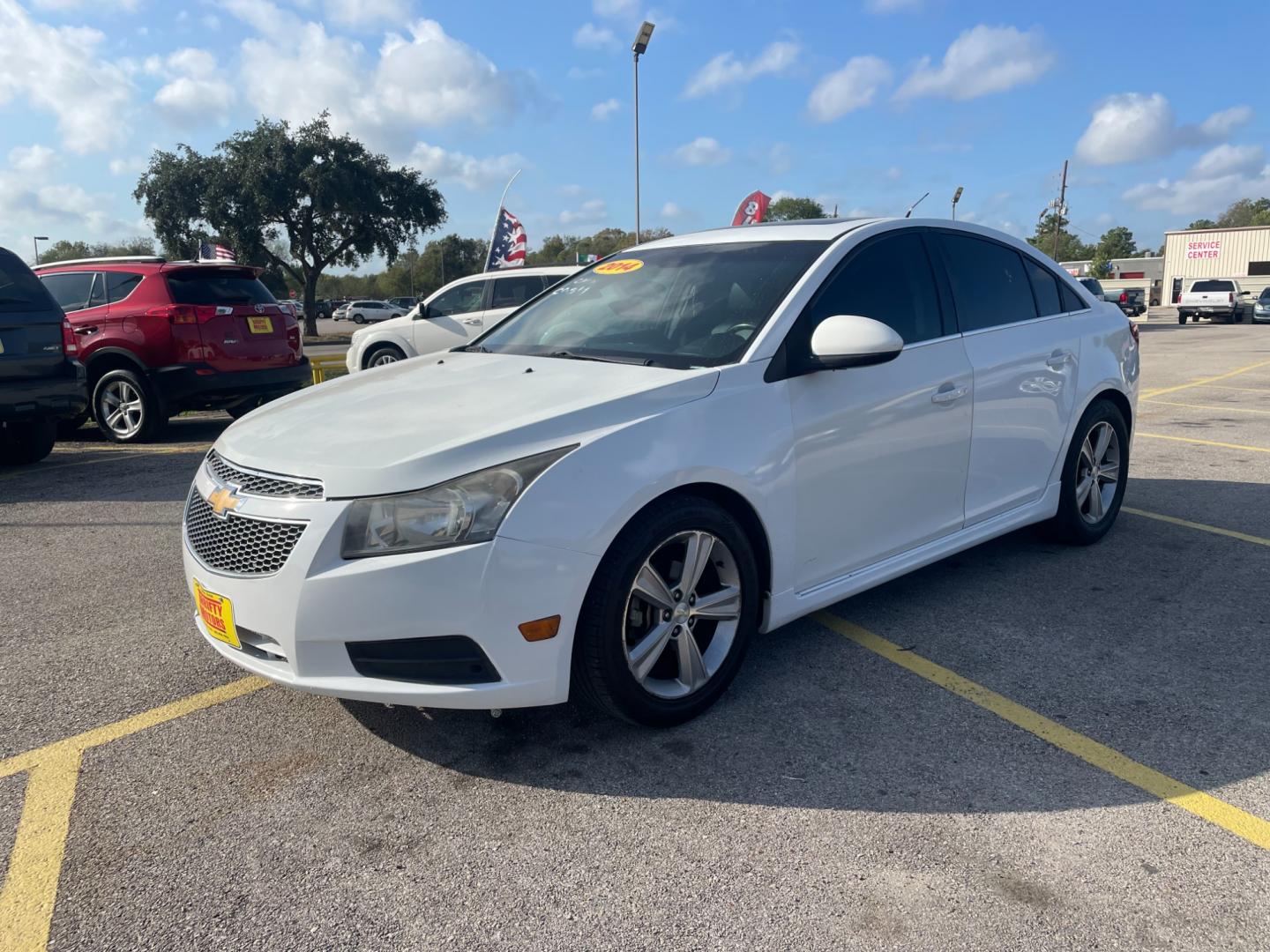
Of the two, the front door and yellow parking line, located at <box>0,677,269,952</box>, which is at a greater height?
the front door

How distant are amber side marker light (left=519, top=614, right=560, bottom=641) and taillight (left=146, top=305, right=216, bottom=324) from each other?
7.38 m

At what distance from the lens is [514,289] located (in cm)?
1326

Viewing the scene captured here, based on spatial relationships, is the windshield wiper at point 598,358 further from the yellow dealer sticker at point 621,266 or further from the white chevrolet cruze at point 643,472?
the yellow dealer sticker at point 621,266

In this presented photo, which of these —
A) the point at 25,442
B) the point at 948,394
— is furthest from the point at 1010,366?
the point at 25,442

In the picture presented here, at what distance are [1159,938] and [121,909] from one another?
7.97 ft

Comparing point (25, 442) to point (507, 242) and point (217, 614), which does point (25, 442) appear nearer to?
point (217, 614)

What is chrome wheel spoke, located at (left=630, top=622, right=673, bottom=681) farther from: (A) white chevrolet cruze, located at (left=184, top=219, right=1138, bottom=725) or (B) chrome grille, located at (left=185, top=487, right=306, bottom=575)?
(B) chrome grille, located at (left=185, top=487, right=306, bottom=575)

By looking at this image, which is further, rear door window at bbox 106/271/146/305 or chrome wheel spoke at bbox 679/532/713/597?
rear door window at bbox 106/271/146/305

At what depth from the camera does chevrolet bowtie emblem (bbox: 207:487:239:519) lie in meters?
2.90

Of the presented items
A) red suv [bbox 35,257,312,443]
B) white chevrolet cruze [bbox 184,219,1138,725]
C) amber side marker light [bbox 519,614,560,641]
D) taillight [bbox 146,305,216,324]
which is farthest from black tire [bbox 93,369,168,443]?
amber side marker light [bbox 519,614,560,641]

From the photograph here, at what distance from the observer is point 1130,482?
22.1 ft

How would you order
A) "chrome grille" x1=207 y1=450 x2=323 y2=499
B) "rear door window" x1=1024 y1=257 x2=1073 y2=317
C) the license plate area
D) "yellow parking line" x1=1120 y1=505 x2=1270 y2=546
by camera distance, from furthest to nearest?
"yellow parking line" x1=1120 y1=505 x2=1270 y2=546, "rear door window" x1=1024 y1=257 x2=1073 y2=317, the license plate area, "chrome grille" x1=207 y1=450 x2=323 y2=499

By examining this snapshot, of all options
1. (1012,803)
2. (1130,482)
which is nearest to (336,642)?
(1012,803)

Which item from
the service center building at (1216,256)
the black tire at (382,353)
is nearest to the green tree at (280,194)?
the black tire at (382,353)
